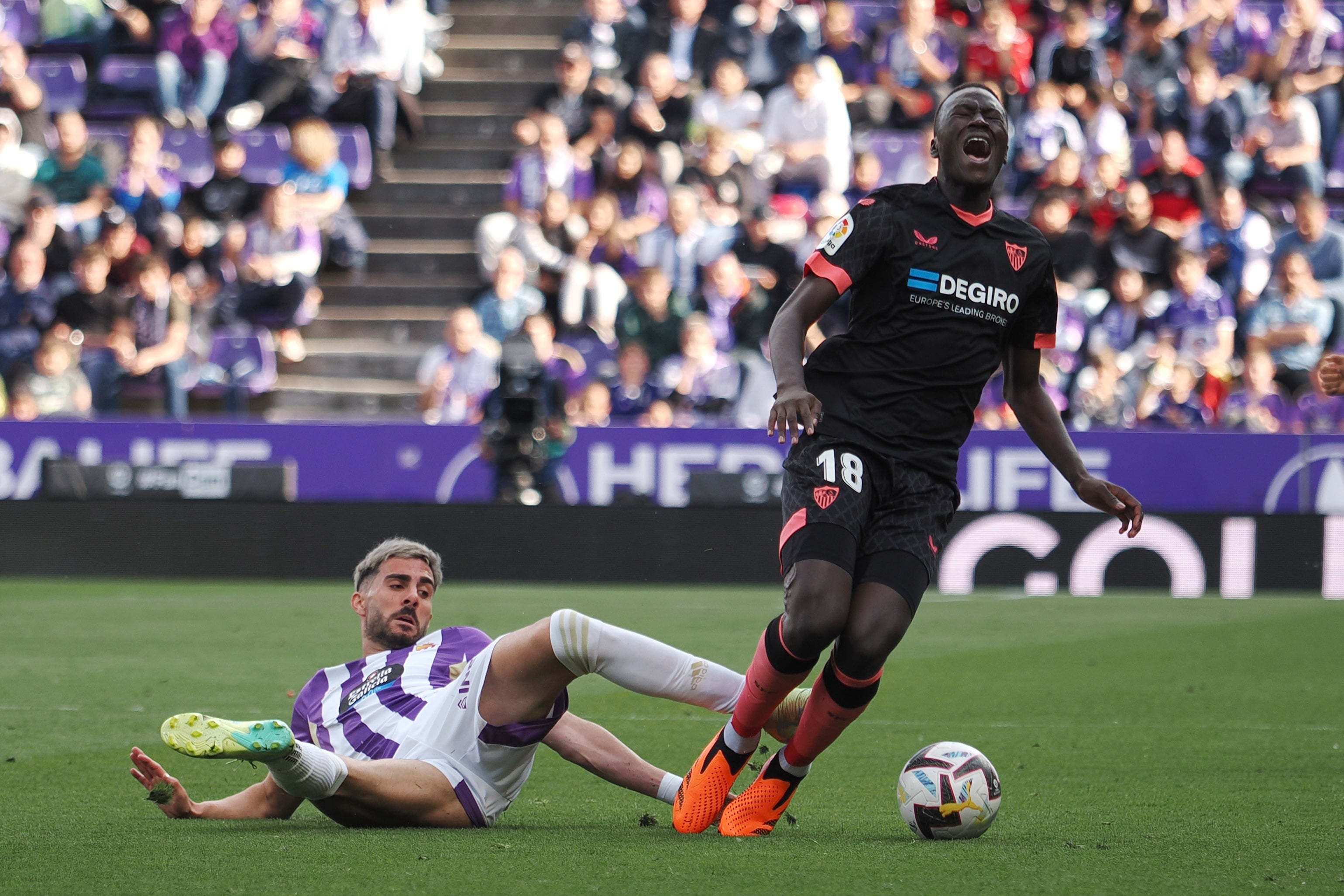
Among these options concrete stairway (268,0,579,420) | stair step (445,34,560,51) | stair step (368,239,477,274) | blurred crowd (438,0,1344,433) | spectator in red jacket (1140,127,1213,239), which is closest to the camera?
blurred crowd (438,0,1344,433)

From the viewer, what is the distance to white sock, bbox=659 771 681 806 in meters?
4.91

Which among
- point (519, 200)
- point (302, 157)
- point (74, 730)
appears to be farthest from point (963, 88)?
point (302, 157)

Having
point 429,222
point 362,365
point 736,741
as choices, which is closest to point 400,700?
point 736,741

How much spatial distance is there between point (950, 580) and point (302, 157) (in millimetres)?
7660

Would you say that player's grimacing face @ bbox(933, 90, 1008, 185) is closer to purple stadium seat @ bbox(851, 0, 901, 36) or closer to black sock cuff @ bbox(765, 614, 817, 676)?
black sock cuff @ bbox(765, 614, 817, 676)

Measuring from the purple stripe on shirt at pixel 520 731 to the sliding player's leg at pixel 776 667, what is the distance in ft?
1.37

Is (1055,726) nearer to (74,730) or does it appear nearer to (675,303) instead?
(74,730)

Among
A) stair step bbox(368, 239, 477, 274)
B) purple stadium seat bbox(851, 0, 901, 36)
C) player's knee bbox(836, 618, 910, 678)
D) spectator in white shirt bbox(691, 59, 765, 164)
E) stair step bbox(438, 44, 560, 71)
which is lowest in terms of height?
player's knee bbox(836, 618, 910, 678)

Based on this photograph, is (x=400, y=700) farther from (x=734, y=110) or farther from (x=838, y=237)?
(x=734, y=110)

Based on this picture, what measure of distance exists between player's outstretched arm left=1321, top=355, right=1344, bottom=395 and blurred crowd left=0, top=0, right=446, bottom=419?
10412 mm

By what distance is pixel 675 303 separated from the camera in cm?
A: 1452

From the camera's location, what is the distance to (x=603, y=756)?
4910 mm

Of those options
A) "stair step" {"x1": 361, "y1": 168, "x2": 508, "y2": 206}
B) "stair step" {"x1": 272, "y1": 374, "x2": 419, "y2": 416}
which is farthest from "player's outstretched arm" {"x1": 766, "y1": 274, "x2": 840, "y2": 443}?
"stair step" {"x1": 361, "y1": 168, "x2": 508, "y2": 206}

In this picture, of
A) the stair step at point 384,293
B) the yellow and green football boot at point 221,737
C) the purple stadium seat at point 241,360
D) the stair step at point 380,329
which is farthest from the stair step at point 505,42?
the yellow and green football boot at point 221,737
